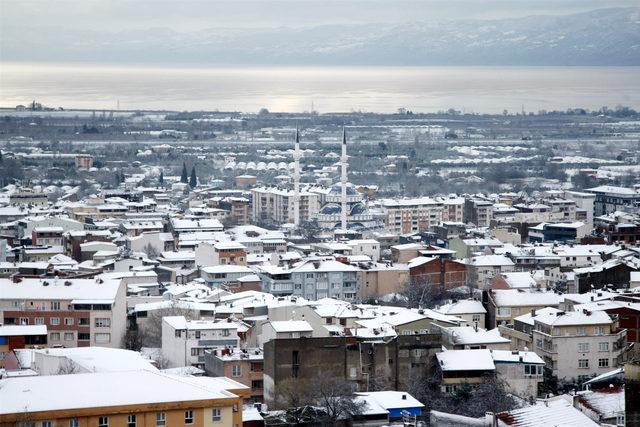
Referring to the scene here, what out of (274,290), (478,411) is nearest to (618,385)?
(478,411)

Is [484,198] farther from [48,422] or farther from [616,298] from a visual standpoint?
[48,422]

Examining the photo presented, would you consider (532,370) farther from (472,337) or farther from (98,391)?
(98,391)

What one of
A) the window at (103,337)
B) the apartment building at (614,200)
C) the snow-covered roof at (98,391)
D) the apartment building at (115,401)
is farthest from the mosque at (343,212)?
the apartment building at (115,401)

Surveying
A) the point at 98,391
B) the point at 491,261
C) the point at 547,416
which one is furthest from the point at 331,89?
the point at 98,391

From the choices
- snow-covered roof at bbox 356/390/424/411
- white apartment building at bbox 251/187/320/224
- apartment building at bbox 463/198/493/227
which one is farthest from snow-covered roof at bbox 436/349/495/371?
white apartment building at bbox 251/187/320/224

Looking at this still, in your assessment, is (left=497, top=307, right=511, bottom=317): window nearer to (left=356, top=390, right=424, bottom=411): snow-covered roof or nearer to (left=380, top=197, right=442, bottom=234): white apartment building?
(left=356, top=390, right=424, bottom=411): snow-covered roof

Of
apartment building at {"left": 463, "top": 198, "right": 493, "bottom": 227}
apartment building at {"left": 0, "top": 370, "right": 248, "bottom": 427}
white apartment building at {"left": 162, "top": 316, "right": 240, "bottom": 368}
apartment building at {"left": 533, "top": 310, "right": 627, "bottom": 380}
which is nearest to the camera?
apartment building at {"left": 0, "top": 370, "right": 248, "bottom": 427}
